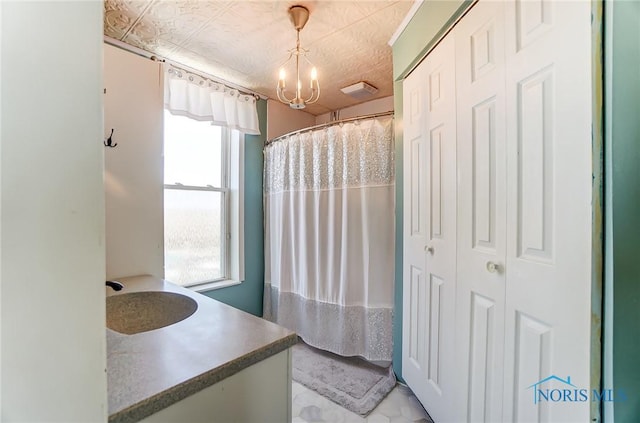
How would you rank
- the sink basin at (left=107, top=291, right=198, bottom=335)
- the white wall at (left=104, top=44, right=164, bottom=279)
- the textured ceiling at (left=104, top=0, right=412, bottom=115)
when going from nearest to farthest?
the sink basin at (left=107, top=291, right=198, bottom=335) → the textured ceiling at (left=104, top=0, right=412, bottom=115) → the white wall at (left=104, top=44, right=164, bottom=279)

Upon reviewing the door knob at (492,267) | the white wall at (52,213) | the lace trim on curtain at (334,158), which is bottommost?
the door knob at (492,267)

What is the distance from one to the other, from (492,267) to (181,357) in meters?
1.03

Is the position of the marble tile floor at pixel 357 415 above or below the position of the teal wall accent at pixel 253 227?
below

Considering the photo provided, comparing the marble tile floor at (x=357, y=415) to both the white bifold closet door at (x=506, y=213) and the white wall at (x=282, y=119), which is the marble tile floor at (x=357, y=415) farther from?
the white wall at (x=282, y=119)

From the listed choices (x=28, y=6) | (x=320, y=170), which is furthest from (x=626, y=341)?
(x=320, y=170)

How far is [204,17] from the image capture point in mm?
1546

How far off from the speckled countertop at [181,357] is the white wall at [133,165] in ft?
3.34

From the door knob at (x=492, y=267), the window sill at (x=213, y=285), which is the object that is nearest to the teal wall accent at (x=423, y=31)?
the door knob at (x=492, y=267)

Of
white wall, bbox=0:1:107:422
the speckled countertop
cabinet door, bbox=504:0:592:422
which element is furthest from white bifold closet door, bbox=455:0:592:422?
white wall, bbox=0:1:107:422

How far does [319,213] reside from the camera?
221cm

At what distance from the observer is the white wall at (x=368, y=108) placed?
8.64ft

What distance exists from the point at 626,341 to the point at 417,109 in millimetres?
1248

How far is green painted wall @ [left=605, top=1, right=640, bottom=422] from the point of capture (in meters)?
0.63

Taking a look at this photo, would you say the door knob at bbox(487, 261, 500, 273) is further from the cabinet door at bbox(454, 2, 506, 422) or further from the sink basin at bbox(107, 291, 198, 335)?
the sink basin at bbox(107, 291, 198, 335)
